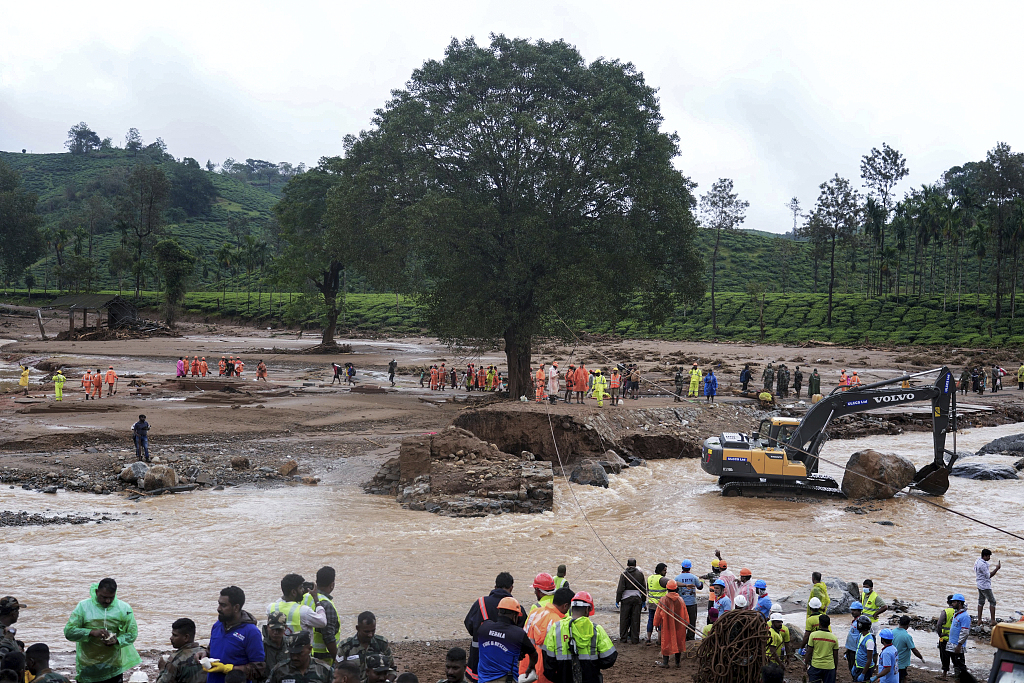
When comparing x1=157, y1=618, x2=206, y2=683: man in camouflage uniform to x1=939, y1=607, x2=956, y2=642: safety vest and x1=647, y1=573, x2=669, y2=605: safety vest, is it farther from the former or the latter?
x1=939, y1=607, x2=956, y2=642: safety vest

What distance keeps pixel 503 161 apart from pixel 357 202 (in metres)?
6.97

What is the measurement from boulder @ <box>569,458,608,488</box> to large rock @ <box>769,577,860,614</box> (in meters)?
8.93

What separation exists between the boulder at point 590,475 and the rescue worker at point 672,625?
39.0 ft

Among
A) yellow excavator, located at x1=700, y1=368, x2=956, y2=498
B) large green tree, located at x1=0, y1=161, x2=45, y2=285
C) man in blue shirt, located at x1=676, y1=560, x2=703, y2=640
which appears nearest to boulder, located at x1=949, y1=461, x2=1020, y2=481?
yellow excavator, located at x1=700, y1=368, x2=956, y2=498

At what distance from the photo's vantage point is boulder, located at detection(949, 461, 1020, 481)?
22719 mm

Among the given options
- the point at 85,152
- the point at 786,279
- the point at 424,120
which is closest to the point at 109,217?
the point at 85,152

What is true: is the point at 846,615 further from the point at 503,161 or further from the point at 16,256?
the point at 16,256

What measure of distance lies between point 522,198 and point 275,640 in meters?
23.4

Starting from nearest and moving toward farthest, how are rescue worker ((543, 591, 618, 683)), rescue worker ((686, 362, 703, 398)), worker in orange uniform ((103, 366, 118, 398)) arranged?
rescue worker ((543, 591, 618, 683)) → worker in orange uniform ((103, 366, 118, 398)) → rescue worker ((686, 362, 703, 398))

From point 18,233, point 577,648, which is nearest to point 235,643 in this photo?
point 577,648

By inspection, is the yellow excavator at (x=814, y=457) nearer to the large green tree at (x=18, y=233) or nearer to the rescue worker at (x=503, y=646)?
the rescue worker at (x=503, y=646)

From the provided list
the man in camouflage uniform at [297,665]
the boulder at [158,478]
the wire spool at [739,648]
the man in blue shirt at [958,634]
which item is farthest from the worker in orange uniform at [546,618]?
the boulder at [158,478]

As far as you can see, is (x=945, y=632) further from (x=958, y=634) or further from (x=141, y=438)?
(x=141, y=438)

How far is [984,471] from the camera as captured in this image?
75.2 feet
